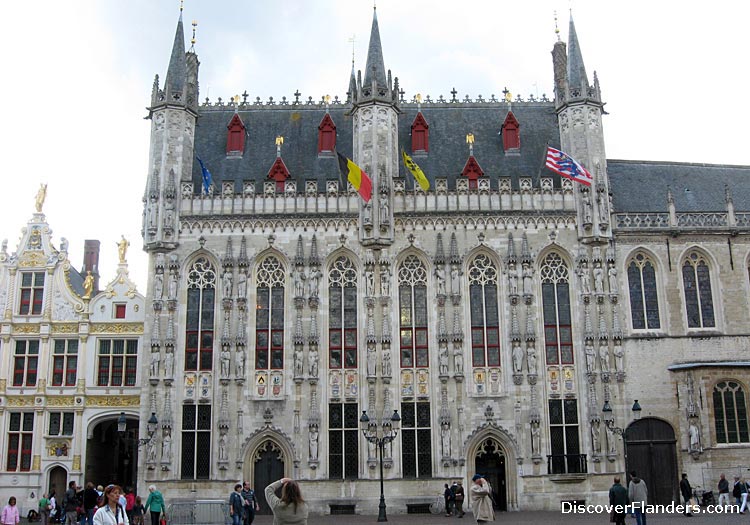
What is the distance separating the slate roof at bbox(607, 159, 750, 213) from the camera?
40.2 meters

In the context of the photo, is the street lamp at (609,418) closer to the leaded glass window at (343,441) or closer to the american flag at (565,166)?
the american flag at (565,166)

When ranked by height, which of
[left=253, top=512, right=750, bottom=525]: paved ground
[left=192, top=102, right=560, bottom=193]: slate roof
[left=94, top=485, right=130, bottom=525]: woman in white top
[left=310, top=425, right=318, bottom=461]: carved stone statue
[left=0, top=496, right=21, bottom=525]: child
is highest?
[left=192, top=102, right=560, bottom=193]: slate roof

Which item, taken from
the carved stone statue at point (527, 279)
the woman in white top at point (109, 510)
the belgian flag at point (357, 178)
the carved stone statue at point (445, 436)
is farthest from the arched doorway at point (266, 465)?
the woman in white top at point (109, 510)

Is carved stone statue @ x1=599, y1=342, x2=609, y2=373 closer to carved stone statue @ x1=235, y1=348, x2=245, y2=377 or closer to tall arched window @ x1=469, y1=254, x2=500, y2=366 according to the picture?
tall arched window @ x1=469, y1=254, x2=500, y2=366

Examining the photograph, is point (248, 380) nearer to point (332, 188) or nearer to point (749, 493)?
point (332, 188)

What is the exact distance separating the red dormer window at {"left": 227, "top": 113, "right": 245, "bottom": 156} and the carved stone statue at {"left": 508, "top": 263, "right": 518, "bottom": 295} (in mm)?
15185

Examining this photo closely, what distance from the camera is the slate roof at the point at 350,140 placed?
40.5 m

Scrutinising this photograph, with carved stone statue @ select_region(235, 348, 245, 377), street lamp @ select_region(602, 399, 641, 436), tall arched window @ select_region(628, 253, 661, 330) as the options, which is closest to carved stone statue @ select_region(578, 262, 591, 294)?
tall arched window @ select_region(628, 253, 661, 330)

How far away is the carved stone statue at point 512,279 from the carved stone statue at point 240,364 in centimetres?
1248

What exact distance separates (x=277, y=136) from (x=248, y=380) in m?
13.5

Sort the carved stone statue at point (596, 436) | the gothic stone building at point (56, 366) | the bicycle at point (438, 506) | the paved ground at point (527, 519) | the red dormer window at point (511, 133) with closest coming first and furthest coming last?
1. the paved ground at point (527, 519)
2. the bicycle at point (438, 506)
3. the carved stone statue at point (596, 436)
4. the gothic stone building at point (56, 366)
5. the red dormer window at point (511, 133)

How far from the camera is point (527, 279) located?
37.0m

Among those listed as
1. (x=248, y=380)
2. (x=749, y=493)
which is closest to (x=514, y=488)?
(x=749, y=493)

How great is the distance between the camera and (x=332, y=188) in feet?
126
